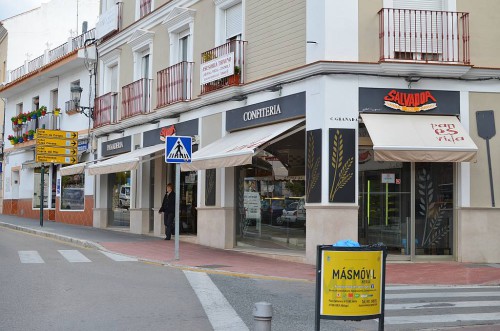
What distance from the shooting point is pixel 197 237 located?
57.7 feet

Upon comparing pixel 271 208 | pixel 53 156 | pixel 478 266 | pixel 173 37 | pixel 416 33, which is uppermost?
pixel 173 37

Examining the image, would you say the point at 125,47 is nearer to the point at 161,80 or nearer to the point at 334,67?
the point at 161,80

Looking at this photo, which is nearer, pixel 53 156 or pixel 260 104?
pixel 260 104

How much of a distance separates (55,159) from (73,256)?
11.3 metres

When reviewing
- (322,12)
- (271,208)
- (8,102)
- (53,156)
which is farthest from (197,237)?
(8,102)

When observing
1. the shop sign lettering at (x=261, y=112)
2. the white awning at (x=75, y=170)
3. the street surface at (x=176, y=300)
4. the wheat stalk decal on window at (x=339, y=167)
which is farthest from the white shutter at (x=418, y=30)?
the white awning at (x=75, y=170)

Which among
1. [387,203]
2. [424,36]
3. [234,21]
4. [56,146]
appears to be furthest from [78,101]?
[424,36]

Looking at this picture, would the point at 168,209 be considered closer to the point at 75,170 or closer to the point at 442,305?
the point at 75,170

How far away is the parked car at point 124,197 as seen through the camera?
73.3ft

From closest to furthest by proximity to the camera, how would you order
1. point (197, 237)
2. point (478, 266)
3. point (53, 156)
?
point (478, 266) < point (197, 237) < point (53, 156)

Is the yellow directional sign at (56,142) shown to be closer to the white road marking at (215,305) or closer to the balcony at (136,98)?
the balcony at (136,98)

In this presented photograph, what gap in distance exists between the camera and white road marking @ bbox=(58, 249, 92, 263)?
42.6 ft

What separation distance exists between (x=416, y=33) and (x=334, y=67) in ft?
6.63

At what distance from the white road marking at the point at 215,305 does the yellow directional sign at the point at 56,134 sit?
14.4 m
